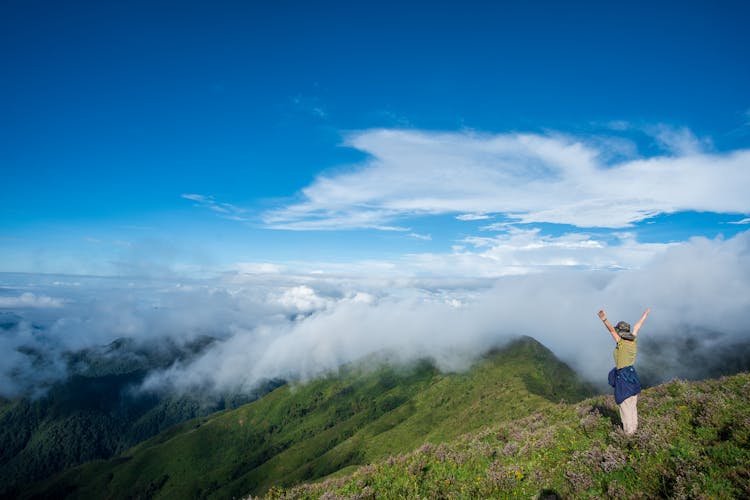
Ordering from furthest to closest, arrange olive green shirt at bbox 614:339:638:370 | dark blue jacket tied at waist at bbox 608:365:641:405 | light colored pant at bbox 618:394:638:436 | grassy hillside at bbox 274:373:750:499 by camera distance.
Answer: light colored pant at bbox 618:394:638:436, olive green shirt at bbox 614:339:638:370, dark blue jacket tied at waist at bbox 608:365:641:405, grassy hillside at bbox 274:373:750:499

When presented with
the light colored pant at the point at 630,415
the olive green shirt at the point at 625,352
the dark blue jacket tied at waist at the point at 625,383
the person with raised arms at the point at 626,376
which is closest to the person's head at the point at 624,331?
the person with raised arms at the point at 626,376

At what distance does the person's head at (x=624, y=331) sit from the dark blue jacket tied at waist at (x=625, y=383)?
1.22 m

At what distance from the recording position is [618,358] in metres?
14.8

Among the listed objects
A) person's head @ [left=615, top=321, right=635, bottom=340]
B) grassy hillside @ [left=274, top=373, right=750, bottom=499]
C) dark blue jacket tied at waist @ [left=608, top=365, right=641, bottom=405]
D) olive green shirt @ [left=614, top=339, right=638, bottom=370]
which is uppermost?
Result: person's head @ [left=615, top=321, right=635, bottom=340]

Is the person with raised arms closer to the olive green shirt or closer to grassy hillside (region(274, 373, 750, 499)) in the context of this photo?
the olive green shirt

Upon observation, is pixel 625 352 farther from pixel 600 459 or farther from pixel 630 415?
pixel 600 459

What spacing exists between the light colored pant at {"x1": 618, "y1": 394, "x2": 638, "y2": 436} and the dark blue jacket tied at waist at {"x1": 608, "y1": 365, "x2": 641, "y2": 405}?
492mm

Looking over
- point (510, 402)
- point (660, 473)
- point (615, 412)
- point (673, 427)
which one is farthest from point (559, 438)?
point (510, 402)

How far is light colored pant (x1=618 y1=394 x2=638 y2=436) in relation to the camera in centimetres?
1482

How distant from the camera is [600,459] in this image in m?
14.3

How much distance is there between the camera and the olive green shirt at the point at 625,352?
1437 cm

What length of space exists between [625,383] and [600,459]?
3114 millimetres

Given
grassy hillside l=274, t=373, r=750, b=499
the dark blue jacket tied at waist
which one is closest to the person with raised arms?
the dark blue jacket tied at waist

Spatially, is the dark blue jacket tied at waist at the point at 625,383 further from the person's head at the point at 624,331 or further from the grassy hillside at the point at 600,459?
the grassy hillside at the point at 600,459
